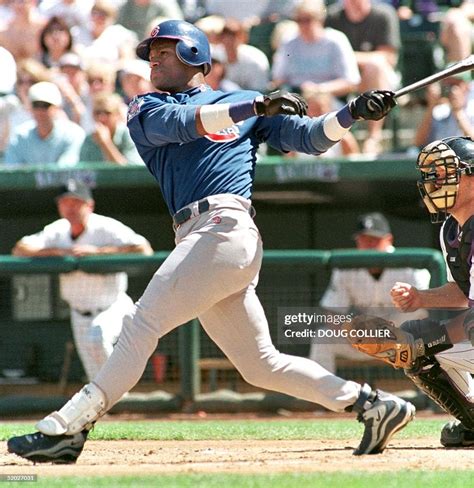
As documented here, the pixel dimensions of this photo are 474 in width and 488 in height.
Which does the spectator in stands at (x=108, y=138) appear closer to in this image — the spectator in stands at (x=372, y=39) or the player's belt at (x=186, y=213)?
the spectator in stands at (x=372, y=39)

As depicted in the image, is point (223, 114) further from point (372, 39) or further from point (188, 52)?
point (372, 39)

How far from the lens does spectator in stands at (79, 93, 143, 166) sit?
362 inches

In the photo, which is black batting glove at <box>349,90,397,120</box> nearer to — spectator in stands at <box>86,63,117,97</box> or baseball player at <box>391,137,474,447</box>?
baseball player at <box>391,137,474,447</box>

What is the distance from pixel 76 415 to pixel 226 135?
123 cm

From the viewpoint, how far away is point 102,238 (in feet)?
27.4

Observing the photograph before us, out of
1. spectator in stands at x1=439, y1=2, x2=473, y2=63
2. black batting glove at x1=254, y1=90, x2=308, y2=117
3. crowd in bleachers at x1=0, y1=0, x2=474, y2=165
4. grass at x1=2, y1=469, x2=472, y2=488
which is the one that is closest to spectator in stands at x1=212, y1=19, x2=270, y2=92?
crowd in bleachers at x1=0, y1=0, x2=474, y2=165

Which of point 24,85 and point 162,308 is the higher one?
point 24,85

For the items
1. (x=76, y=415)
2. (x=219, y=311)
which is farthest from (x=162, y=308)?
(x=76, y=415)

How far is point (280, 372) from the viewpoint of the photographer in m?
4.37

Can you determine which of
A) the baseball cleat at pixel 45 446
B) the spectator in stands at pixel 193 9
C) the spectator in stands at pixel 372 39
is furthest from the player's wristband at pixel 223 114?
the spectator in stands at pixel 193 9

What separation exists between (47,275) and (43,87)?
184cm

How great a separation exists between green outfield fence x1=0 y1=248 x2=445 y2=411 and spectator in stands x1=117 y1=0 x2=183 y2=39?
3.17 meters

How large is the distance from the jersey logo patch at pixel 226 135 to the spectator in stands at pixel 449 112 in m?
4.80

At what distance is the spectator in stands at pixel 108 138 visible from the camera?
919 centimetres
